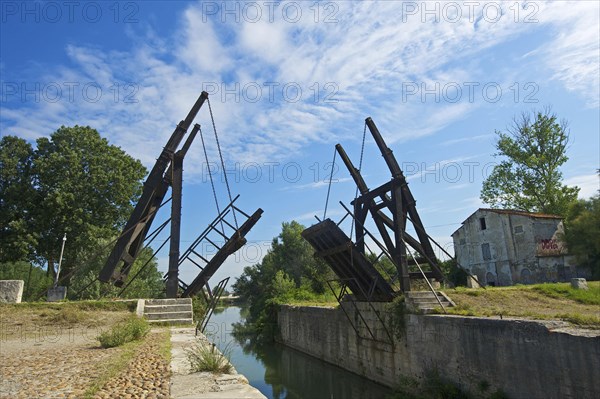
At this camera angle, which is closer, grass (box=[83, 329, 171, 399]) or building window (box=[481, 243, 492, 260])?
grass (box=[83, 329, 171, 399])

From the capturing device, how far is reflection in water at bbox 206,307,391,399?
1405 cm

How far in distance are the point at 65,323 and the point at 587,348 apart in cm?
1133

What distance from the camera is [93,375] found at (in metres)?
4.93

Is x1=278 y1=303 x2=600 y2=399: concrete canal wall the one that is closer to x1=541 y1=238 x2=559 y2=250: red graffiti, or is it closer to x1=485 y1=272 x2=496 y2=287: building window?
x1=485 y1=272 x2=496 y2=287: building window

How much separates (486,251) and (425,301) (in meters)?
17.4

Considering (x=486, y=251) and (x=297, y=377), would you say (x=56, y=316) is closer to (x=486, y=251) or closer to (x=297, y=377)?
(x=297, y=377)

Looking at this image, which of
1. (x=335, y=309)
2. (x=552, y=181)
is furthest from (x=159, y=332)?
(x=552, y=181)

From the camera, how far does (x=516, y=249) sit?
1006 inches

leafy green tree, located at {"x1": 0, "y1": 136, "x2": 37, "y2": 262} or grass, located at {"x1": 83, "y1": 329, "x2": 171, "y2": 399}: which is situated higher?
leafy green tree, located at {"x1": 0, "y1": 136, "x2": 37, "y2": 262}

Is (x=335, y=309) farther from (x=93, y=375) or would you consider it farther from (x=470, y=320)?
(x=93, y=375)

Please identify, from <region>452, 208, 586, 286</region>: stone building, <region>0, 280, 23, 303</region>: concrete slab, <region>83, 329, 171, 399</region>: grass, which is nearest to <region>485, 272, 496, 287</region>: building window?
<region>452, 208, 586, 286</region>: stone building

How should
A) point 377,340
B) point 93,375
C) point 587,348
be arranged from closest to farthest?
point 93,375, point 587,348, point 377,340

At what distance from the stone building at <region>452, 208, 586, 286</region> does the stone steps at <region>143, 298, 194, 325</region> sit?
2225cm

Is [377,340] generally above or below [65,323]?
below
